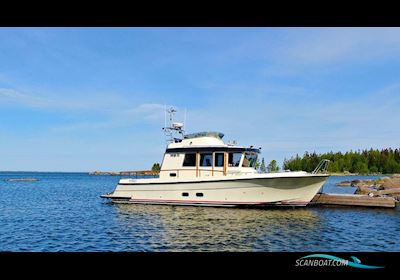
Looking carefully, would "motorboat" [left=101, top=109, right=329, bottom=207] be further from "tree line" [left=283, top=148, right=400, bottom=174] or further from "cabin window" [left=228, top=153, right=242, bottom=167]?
"tree line" [left=283, top=148, right=400, bottom=174]

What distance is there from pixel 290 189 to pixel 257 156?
Answer: 9.83 feet

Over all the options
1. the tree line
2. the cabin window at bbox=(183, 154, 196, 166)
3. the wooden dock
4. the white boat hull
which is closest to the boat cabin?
the cabin window at bbox=(183, 154, 196, 166)

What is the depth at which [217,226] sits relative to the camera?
14.8 metres

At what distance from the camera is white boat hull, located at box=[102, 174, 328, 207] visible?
19.1 meters

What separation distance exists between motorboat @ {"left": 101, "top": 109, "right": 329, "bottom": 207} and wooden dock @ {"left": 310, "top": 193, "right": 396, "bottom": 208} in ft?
10.9

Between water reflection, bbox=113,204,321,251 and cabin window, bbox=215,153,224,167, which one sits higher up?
cabin window, bbox=215,153,224,167

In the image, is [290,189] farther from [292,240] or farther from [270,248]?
[270,248]
